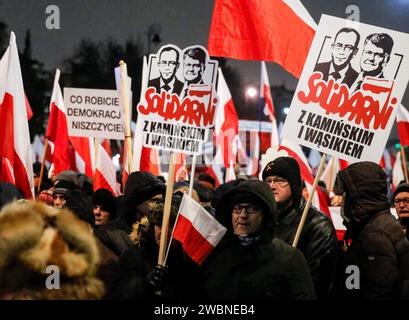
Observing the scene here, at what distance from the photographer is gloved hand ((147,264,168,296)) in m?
4.52

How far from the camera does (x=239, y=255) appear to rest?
14.8 feet

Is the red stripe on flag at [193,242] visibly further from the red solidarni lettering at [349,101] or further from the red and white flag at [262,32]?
the red and white flag at [262,32]

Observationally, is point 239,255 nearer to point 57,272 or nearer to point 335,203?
point 57,272

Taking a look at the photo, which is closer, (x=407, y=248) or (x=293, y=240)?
(x=407, y=248)

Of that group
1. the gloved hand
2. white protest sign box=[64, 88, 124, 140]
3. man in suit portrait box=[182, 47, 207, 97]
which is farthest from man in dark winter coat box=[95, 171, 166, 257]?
white protest sign box=[64, 88, 124, 140]

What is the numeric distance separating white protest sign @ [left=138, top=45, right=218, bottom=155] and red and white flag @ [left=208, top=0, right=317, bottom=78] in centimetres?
40

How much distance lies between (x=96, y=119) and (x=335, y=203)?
3814 mm

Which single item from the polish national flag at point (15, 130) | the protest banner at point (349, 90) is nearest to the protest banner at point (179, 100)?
the protest banner at point (349, 90)

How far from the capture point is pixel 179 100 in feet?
19.7

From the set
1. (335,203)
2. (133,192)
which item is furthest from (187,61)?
(335,203)

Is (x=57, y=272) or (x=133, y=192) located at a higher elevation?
(x=57, y=272)

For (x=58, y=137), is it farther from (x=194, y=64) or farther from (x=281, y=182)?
(x=281, y=182)

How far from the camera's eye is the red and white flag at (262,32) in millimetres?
6629
